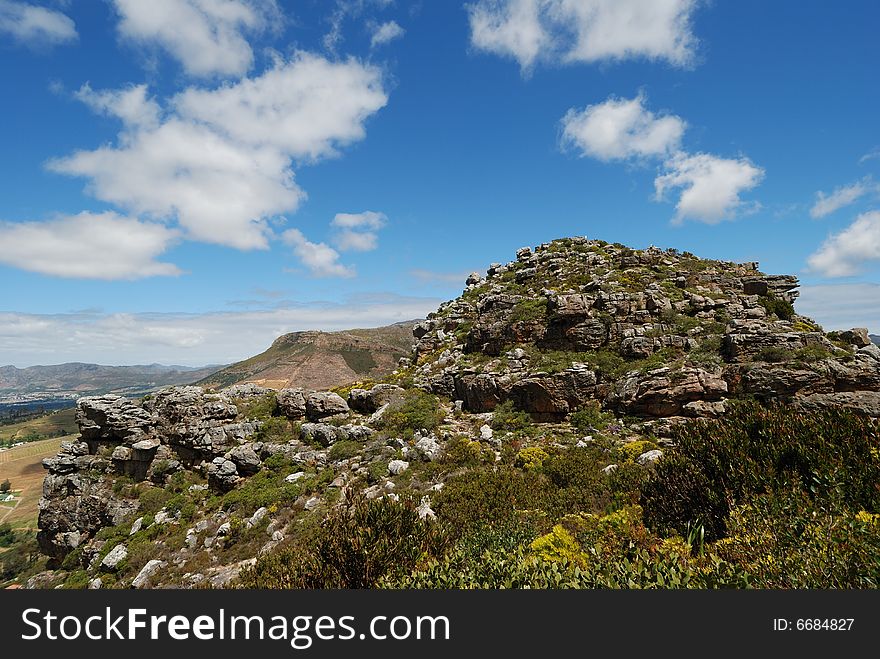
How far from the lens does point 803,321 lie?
25625mm

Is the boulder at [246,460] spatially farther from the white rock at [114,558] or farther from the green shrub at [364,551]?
the green shrub at [364,551]

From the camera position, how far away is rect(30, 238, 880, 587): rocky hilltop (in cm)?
1780

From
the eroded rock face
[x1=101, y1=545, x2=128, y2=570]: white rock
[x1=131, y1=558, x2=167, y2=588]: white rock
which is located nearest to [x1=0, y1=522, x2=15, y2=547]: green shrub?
[x1=101, y1=545, x2=128, y2=570]: white rock

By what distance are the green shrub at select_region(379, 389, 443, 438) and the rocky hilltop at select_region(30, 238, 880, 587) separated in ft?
0.46

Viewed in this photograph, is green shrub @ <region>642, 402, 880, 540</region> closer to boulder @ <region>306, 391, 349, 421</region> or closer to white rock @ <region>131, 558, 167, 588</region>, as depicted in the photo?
white rock @ <region>131, 558, 167, 588</region>

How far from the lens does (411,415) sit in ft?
81.6

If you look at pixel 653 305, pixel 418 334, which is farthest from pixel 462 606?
pixel 418 334

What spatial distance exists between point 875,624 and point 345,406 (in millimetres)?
25329

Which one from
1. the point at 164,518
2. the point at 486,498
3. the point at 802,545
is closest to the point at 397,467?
the point at 486,498

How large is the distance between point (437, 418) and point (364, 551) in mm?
15996

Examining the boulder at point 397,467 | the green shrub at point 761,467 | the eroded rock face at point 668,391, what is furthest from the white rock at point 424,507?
the eroded rock face at point 668,391

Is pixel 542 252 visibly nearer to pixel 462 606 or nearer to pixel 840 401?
pixel 840 401

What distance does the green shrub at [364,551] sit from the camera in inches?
344

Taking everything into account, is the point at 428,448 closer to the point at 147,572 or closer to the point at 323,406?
the point at 323,406
